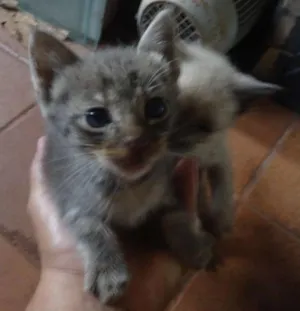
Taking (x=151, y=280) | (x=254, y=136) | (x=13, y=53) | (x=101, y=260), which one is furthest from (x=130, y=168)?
(x=13, y=53)

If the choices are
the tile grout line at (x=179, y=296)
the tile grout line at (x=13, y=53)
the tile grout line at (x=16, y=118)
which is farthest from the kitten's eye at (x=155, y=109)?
the tile grout line at (x=13, y=53)

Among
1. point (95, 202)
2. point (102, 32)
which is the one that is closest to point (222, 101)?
point (95, 202)

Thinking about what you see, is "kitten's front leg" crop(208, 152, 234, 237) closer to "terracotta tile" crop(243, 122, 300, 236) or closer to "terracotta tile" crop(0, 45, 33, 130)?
"terracotta tile" crop(243, 122, 300, 236)

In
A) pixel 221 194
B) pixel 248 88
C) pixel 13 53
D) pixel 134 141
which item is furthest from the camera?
pixel 13 53

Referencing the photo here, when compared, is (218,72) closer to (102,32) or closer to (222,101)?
(222,101)

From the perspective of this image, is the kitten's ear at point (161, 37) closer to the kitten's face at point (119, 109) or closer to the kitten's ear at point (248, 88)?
the kitten's face at point (119, 109)

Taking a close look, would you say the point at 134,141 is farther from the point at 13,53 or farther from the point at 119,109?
the point at 13,53
